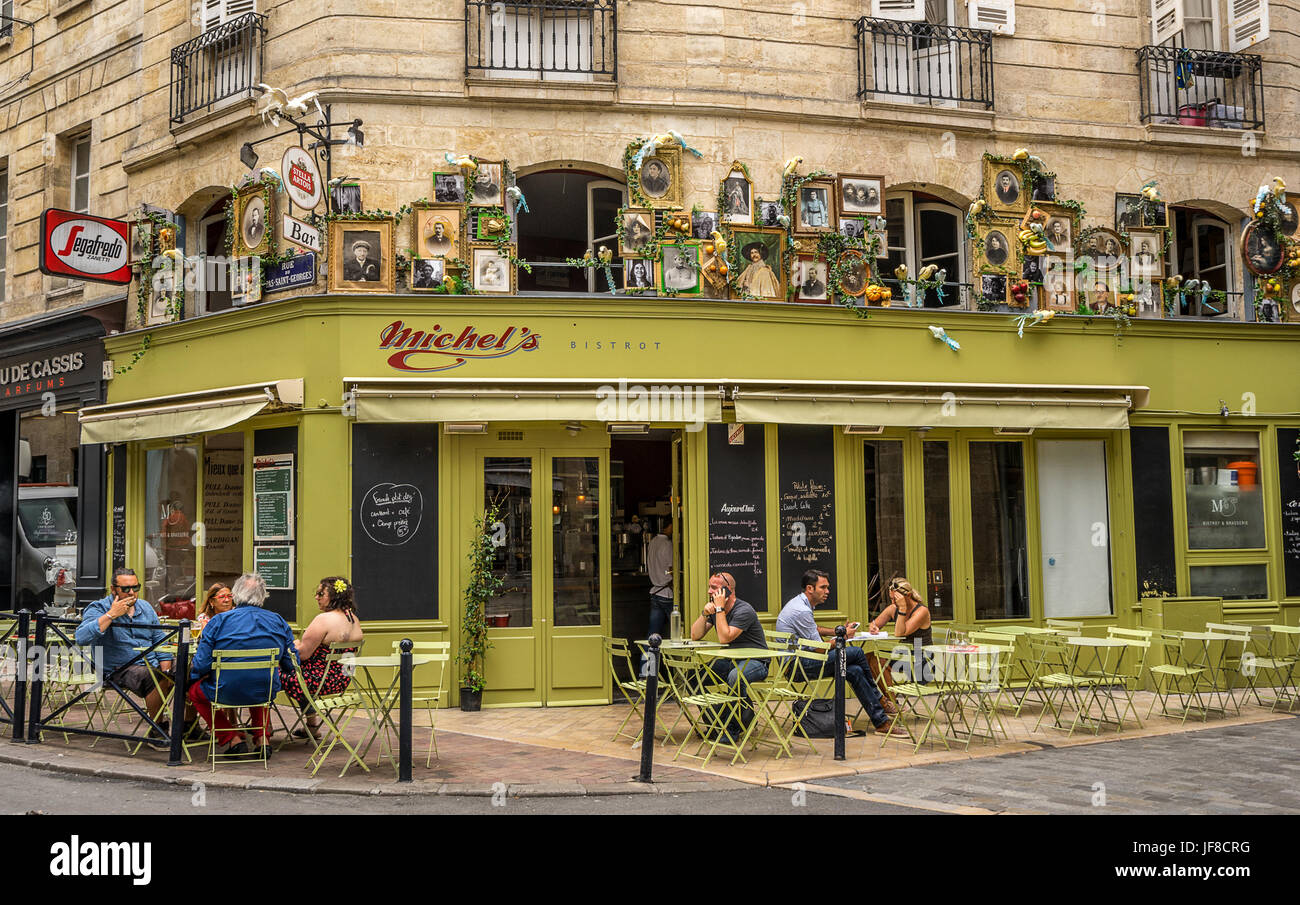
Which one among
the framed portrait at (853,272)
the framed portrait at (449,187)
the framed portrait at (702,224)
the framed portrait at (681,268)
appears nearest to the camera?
the framed portrait at (449,187)

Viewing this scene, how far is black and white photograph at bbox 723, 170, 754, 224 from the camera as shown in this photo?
11.8m

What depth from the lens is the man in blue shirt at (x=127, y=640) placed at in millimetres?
8906

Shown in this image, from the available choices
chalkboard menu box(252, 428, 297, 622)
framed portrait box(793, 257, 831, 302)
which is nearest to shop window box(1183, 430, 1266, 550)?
framed portrait box(793, 257, 831, 302)

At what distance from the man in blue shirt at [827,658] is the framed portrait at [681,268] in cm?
318

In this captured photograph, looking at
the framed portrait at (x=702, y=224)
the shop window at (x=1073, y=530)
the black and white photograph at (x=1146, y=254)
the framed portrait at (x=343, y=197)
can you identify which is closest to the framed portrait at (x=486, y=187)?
the framed portrait at (x=343, y=197)

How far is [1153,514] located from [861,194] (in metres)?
4.61

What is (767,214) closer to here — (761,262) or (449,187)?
(761,262)

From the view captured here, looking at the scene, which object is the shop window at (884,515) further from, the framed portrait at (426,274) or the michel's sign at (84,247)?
the michel's sign at (84,247)

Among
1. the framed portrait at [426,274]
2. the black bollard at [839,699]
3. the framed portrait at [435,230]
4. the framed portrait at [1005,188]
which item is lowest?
the black bollard at [839,699]

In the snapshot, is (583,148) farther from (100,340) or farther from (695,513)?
(100,340)

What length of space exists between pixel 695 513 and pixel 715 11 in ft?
16.5

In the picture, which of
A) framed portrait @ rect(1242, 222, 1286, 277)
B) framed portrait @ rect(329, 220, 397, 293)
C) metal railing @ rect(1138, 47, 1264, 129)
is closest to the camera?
framed portrait @ rect(329, 220, 397, 293)

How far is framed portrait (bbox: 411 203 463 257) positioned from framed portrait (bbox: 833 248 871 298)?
3.78m

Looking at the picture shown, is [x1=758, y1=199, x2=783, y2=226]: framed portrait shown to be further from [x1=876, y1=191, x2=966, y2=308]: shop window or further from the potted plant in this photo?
the potted plant
